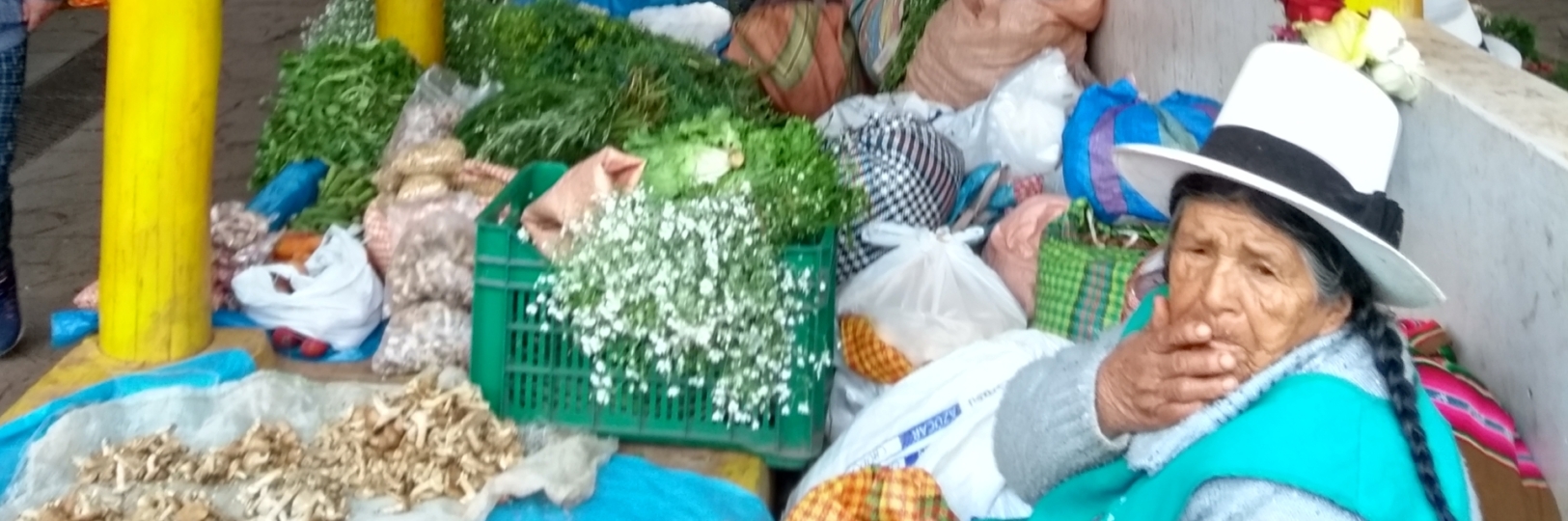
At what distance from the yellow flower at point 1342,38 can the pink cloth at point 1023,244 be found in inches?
40.3

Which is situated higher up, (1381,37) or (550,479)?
(1381,37)

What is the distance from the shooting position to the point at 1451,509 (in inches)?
51.1

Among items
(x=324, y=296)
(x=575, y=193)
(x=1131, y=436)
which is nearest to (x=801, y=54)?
(x=324, y=296)

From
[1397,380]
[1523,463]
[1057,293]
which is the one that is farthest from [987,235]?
[1397,380]

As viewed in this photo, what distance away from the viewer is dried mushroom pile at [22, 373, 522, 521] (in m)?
2.15

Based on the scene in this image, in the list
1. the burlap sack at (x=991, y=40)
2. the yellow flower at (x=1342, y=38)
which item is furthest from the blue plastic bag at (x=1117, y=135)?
the yellow flower at (x=1342, y=38)

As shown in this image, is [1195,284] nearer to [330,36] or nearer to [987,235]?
[987,235]

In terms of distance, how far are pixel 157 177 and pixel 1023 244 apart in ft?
6.05

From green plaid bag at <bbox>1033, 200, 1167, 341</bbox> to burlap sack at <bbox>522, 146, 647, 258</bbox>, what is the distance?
35.3 inches

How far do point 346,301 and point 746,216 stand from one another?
43.6 inches

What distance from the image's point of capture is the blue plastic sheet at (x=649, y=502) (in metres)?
2.24

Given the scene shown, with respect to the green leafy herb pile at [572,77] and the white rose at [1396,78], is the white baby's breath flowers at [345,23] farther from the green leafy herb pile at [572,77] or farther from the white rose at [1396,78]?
the white rose at [1396,78]

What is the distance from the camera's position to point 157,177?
2.59 meters

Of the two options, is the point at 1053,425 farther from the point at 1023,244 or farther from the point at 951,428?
the point at 1023,244
